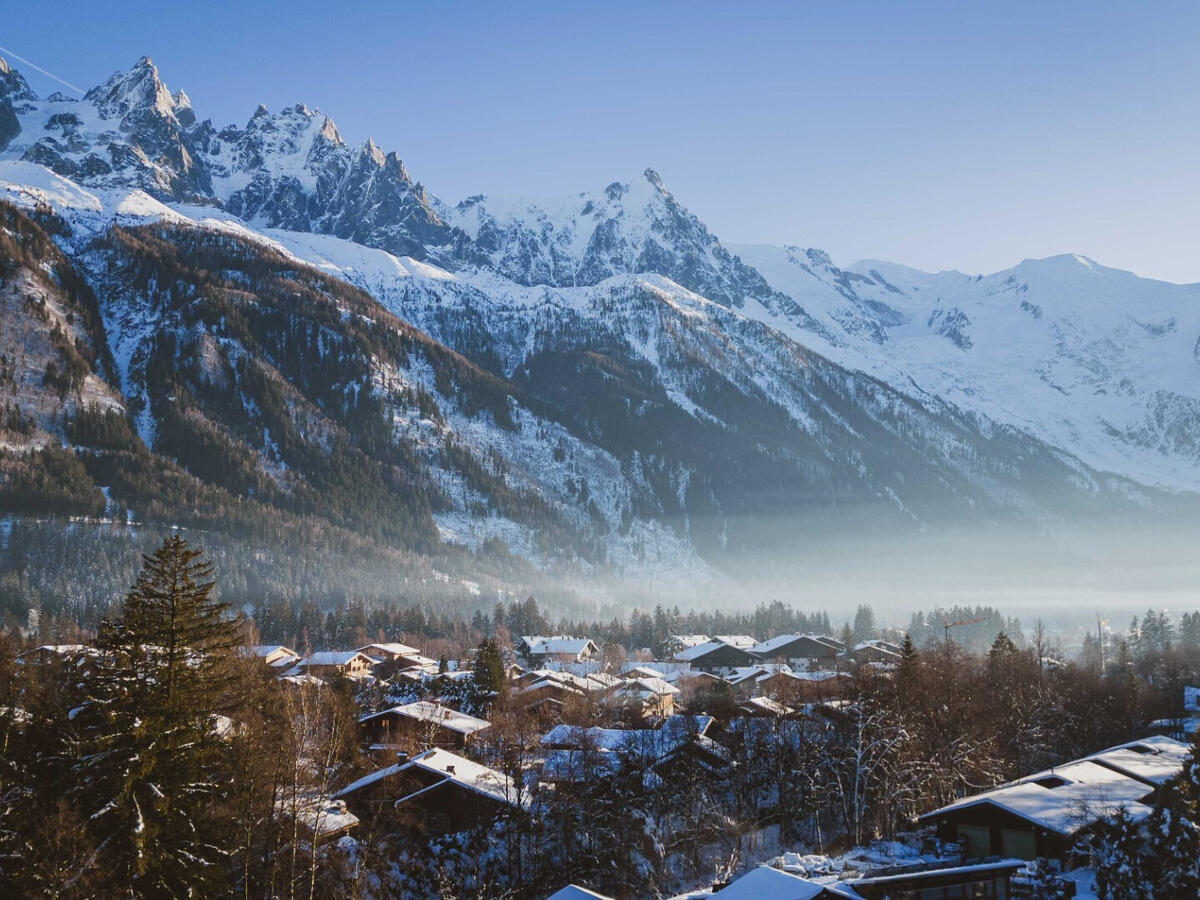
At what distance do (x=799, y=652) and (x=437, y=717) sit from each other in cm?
8972

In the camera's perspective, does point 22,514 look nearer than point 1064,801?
No

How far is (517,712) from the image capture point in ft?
254

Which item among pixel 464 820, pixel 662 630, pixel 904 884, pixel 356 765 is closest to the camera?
pixel 904 884

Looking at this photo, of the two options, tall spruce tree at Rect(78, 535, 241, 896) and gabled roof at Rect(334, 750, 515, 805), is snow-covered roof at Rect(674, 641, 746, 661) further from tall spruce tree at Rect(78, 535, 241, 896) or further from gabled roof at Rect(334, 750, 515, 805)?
tall spruce tree at Rect(78, 535, 241, 896)

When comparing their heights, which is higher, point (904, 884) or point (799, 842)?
point (904, 884)

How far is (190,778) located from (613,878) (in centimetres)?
2545

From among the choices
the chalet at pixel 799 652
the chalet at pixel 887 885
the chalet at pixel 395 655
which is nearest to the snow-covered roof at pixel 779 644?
the chalet at pixel 799 652

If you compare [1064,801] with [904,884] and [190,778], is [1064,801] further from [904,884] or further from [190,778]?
[190,778]

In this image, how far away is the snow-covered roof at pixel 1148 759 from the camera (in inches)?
2217

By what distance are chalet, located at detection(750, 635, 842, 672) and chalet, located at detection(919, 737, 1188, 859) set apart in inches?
3613

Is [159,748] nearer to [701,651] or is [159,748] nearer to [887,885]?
[887,885]

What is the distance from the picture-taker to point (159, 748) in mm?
30375

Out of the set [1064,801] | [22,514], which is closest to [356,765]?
[1064,801]

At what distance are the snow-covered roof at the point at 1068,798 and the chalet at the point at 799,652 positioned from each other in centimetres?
9134
